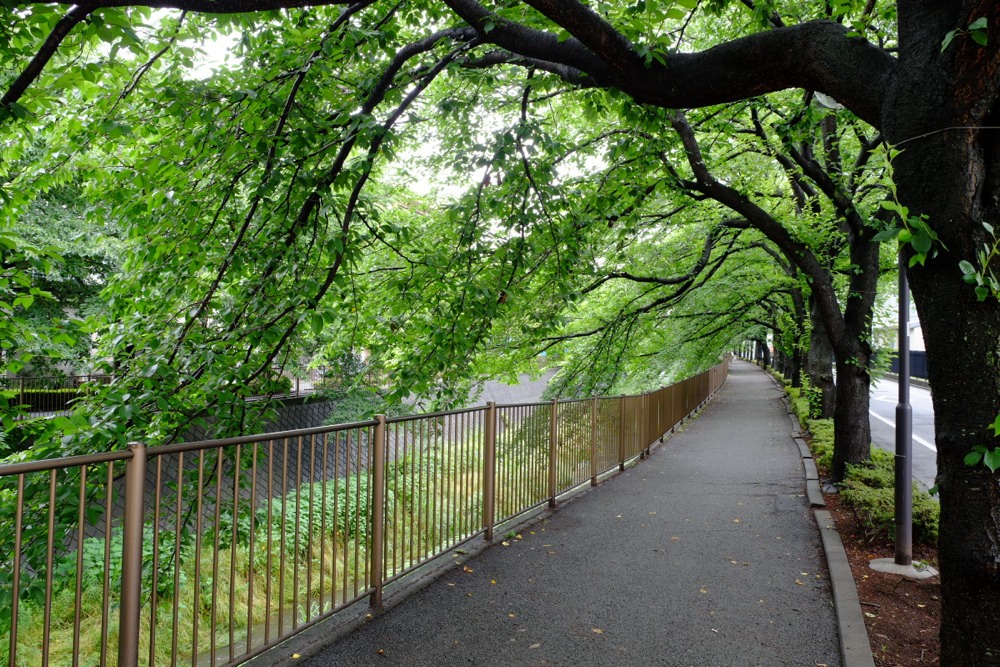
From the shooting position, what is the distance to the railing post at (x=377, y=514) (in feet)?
15.7

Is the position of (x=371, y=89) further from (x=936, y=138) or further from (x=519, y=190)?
(x=936, y=138)

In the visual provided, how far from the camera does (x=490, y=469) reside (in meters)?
6.68

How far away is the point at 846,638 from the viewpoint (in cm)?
425

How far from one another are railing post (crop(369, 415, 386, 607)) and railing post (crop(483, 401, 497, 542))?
75.1 inches

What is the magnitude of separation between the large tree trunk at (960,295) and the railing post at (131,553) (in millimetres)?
3846

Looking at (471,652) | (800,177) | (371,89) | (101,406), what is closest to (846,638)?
(471,652)

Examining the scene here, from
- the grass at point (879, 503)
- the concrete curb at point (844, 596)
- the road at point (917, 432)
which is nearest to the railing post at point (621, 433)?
the concrete curb at point (844, 596)

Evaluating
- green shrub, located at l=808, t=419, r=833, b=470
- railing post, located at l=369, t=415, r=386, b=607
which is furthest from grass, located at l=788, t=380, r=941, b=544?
railing post, located at l=369, t=415, r=386, b=607

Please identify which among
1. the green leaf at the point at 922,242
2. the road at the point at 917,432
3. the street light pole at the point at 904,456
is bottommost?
the road at the point at 917,432

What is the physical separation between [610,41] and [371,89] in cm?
247

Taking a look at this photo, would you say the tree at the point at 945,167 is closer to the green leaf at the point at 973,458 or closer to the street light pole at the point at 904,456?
the green leaf at the point at 973,458

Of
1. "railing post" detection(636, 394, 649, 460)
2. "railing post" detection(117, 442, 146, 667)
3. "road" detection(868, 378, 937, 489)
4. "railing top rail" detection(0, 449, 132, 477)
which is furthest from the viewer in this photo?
"railing post" detection(636, 394, 649, 460)

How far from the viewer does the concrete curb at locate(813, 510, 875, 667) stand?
3.98 metres

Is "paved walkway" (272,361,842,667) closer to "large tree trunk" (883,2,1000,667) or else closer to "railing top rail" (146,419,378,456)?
"large tree trunk" (883,2,1000,667)
